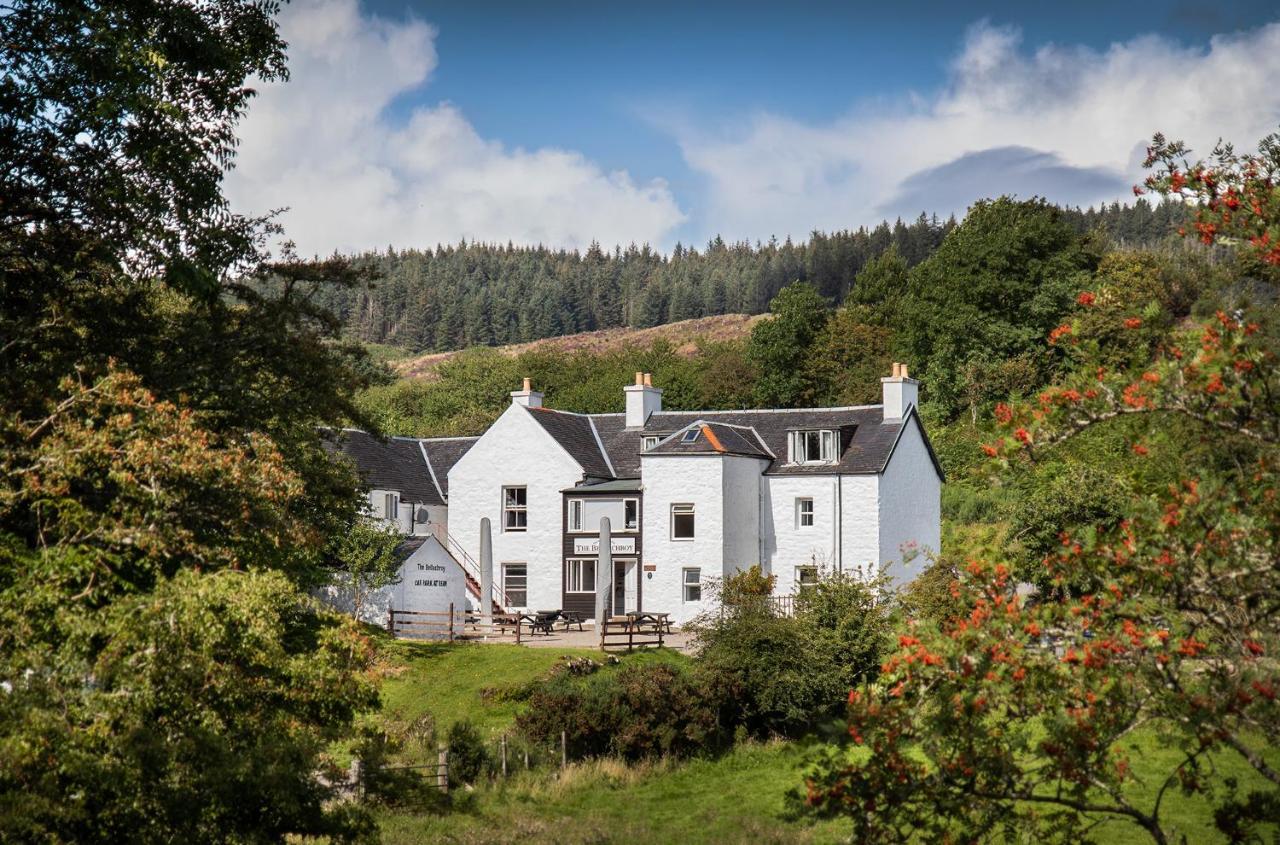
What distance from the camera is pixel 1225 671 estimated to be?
11.3 m

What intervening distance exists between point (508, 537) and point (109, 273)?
36900 millimetres

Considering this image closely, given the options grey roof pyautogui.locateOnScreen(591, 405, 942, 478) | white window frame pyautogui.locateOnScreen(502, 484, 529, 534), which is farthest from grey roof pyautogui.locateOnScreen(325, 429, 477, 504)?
grey roof pyautogui.locateOnScreen(591, 405, 942, 478)

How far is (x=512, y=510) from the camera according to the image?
186 ft

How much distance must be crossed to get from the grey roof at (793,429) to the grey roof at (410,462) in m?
7.90

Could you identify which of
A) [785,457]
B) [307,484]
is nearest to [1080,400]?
[307,484]

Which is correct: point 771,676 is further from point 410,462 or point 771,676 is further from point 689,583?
point 410,462

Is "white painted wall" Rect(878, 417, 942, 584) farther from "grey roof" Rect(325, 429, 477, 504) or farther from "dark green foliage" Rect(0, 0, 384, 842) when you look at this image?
"dark green foliage" Rect(0, 0, 384, 842)

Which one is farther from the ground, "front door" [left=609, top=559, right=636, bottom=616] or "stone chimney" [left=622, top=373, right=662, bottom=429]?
"stone chimney" [left=622, top=373, right=662, bottom=429]

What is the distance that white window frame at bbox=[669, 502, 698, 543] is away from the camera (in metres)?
52.1

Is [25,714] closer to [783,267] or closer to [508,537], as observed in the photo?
[508,537]

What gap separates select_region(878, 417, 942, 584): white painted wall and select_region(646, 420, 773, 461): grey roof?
5360 millimetres

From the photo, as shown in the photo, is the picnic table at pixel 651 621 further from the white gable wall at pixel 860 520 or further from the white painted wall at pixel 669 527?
the white gable wall at pixel 860 520

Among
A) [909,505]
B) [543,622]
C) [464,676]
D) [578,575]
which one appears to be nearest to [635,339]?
[578,575]

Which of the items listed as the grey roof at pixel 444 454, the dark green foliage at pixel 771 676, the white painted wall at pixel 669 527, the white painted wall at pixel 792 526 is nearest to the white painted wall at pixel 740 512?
the white painted wall at pixel 669 527
